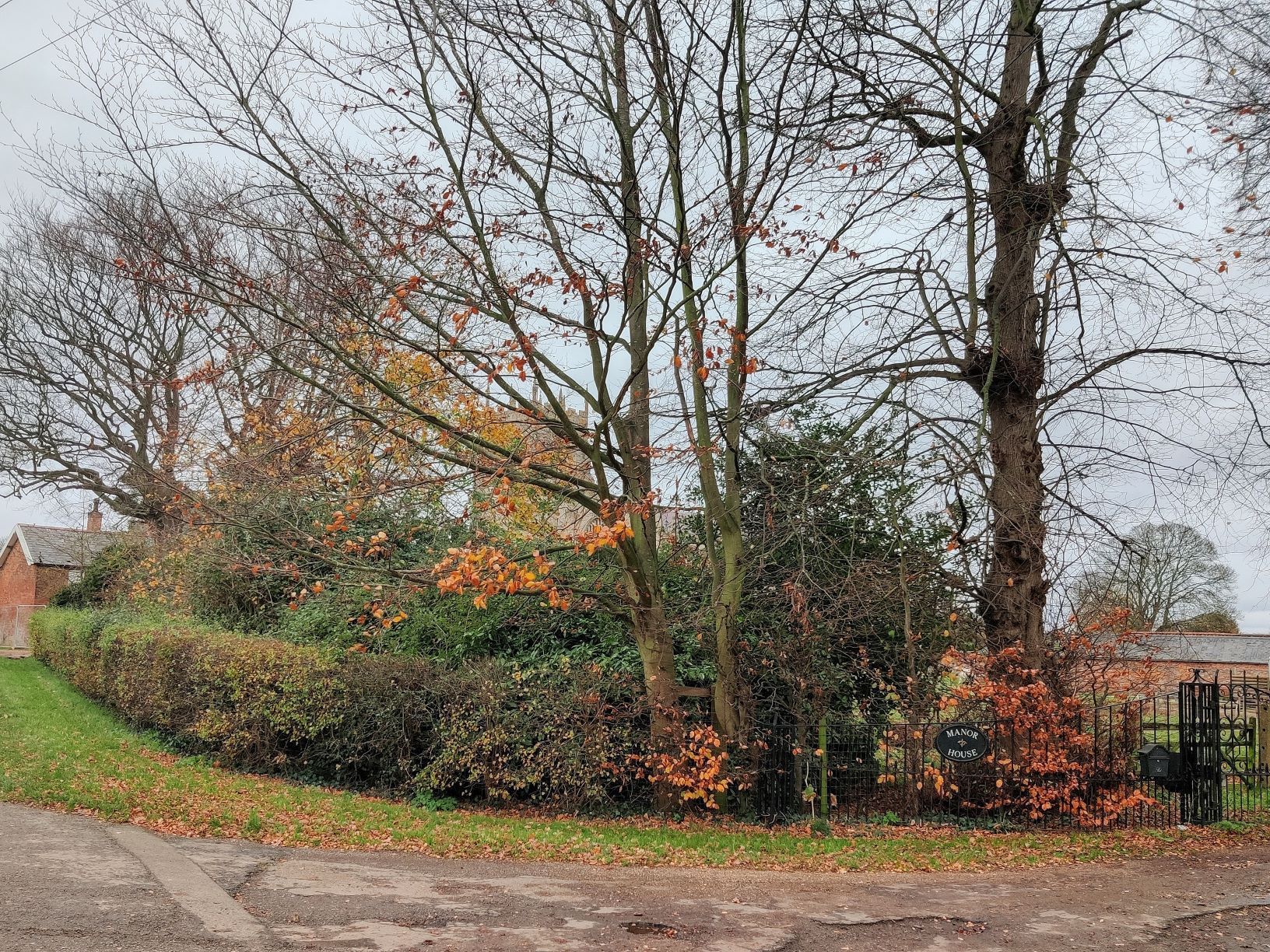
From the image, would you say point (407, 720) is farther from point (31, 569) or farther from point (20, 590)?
point (20, 590)

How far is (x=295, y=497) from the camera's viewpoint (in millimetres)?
14820

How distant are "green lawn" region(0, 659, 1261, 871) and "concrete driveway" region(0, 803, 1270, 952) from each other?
56 cm

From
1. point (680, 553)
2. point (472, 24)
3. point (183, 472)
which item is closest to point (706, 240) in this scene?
point (472, 24)

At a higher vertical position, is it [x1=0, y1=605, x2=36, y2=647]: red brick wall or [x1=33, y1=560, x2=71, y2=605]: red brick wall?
[x1=33, y1=560, x2=71, y2=605]: red brick wall

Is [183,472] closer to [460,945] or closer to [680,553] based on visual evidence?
[680,553]

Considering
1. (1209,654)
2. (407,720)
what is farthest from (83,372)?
(1209,654)

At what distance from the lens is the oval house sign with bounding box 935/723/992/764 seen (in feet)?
34.8

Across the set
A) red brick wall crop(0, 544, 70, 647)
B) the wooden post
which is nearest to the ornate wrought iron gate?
the wooden post

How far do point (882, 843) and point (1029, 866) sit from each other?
58.9 inches

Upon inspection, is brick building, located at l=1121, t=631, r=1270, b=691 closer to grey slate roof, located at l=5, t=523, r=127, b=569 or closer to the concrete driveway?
the concrete driveway

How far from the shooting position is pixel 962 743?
10633 millimetres

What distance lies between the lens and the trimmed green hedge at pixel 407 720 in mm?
10930

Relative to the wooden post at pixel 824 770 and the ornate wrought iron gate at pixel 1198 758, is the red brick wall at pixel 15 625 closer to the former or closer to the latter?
the wooden post at pixel 824 770

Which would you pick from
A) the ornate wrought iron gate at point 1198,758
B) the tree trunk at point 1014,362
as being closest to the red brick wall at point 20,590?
the tree trunk at point 1014,362
